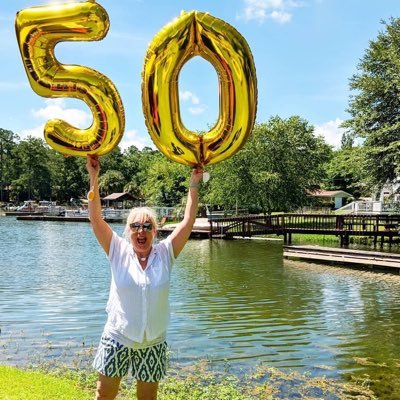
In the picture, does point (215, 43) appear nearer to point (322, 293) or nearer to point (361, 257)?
point (322, 293)

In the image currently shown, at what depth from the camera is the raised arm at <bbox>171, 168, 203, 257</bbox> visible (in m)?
2.88

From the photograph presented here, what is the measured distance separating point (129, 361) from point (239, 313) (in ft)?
25.7

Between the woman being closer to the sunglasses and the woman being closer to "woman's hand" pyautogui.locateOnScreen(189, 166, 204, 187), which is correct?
the sunglasses

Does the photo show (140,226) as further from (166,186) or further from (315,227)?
(166,186)

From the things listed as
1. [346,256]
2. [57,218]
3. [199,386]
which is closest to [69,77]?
[199,386]

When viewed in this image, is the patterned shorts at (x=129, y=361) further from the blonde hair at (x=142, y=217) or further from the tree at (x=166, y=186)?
the tree at (x=166, y=186)

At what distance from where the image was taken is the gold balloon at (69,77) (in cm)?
295

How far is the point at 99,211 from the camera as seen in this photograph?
2.88 meters

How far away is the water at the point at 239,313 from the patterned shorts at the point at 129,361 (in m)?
4.35

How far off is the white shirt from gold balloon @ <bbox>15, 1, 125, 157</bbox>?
0.78 m

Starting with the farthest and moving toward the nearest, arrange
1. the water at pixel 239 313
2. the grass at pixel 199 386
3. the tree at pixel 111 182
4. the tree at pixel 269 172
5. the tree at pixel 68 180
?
the tree at pixel 68 180 → the tree at pixel 111 182 → the tree at pixel 269 172 → the water at pixel 239 313 → the grass at pixel 199 386

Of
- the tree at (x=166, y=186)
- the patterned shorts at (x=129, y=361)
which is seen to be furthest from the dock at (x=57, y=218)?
the patterned shorts at (x=129, y=361)

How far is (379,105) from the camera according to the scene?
25766 millimetres

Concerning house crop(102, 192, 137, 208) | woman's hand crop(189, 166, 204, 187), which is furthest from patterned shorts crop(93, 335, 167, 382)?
house crop(102, 192, 137, 208)
